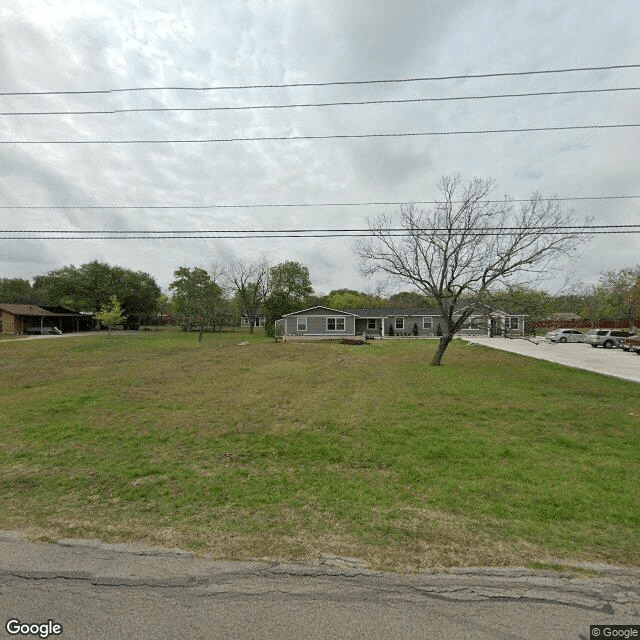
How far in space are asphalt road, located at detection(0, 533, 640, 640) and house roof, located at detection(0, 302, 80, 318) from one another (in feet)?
158

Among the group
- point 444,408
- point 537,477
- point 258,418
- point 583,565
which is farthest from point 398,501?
point 444,408

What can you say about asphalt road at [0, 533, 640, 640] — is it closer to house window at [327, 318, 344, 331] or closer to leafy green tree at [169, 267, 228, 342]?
house window at [327, 318, 344, 331]

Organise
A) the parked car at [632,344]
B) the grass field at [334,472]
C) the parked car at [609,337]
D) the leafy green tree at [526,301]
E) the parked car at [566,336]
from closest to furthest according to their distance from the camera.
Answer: the grass field at [334,472] < the leafy green tree at [526,301] < the parked car at [632,344] < the parked car at [609,337] < the parked car at [566,336]

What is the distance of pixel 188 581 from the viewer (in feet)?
8.71

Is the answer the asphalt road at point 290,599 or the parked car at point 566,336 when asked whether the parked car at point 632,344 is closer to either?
the parked car at point 566,336

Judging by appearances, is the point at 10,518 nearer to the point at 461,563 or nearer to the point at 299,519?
the point at 299,519

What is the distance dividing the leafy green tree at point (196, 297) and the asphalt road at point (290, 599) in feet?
116

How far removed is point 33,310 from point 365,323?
140 feet

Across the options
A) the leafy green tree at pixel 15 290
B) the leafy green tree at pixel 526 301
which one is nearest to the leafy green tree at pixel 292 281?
A: the leafy green tree at pixel 526 301

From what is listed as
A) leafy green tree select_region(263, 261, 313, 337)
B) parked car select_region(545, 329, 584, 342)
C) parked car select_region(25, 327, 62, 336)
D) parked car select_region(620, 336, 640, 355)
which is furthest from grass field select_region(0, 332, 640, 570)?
leafy green tree select_region(263, 261, 313, 337)

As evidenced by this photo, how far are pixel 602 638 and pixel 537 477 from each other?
8.46 ft

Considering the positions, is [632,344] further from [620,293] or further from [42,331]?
Answer: [42,331]

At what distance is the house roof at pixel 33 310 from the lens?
37.8 metres

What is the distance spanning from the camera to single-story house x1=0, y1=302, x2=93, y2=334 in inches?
1484
